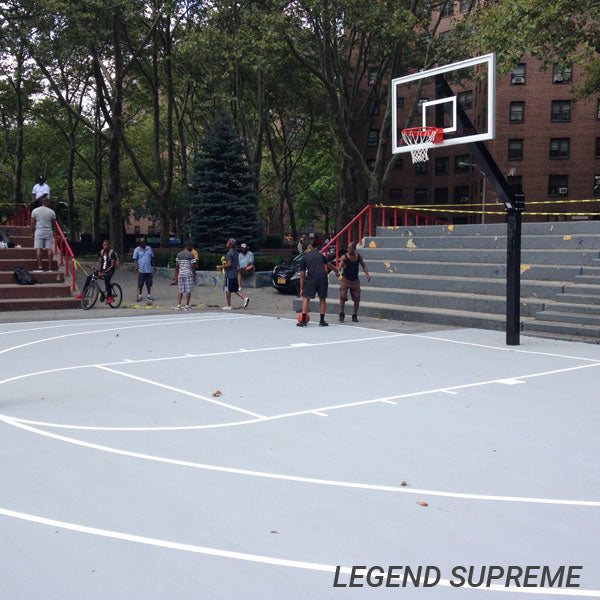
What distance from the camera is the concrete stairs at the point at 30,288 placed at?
21078mm

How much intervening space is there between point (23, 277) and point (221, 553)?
1931cm

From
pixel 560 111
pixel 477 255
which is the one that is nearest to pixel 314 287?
pixel 477 255

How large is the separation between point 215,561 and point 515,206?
10.7m

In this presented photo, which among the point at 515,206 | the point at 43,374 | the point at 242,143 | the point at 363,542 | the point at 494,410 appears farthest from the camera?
the point at 242,143

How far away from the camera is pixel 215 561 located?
14.0 feet

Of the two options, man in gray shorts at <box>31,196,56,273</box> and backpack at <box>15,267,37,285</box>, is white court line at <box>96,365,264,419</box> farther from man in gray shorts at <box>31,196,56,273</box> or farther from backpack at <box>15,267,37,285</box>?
man in gray shorts at <box>31,196,56,273</box>

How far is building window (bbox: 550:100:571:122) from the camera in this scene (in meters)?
54.3

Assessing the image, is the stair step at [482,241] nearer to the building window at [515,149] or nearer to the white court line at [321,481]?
the white court line at [321,481]

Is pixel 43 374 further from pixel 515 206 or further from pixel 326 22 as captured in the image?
pixel 326 22

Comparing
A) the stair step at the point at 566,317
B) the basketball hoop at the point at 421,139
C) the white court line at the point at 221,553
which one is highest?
the basketball hoop at the point at 421,139

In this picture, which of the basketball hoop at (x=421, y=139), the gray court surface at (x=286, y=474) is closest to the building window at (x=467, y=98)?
the basketball hoop at (x=421, y=139)

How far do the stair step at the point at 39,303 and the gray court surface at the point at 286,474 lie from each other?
955cm

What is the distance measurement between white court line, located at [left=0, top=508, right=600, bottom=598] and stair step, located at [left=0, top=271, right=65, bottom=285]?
18.4 meters

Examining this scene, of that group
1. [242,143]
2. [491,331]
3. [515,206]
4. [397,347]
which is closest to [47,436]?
[397,347]
